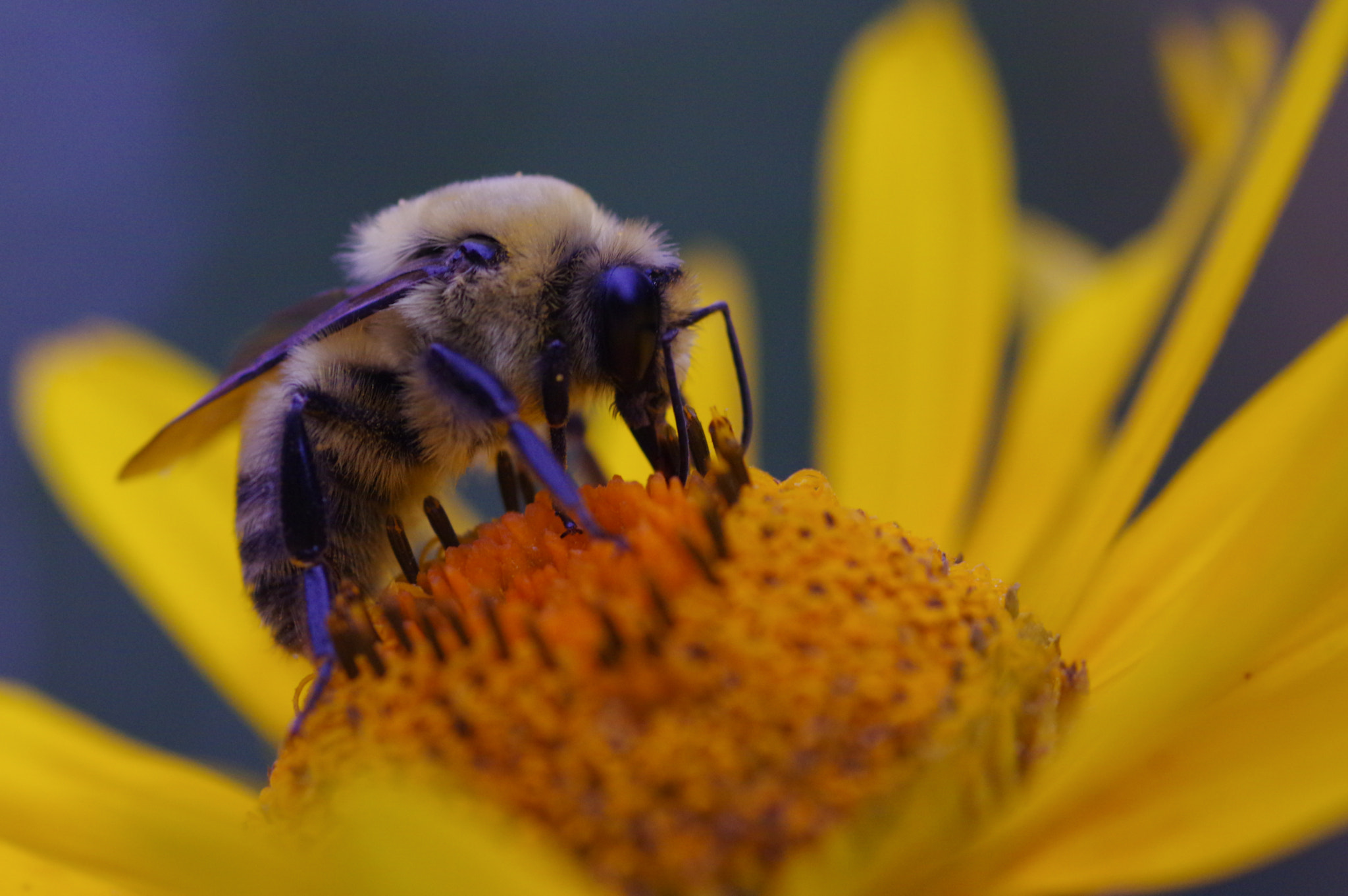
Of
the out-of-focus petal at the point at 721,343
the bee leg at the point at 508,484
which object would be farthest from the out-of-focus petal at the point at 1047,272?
the bee leg at the point at 508,484

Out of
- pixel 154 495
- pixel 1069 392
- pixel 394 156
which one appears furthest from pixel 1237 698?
pixel 394 156

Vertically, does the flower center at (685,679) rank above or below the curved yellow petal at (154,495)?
above

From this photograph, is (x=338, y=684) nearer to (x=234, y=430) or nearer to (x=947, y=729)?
(x=947, y=729)

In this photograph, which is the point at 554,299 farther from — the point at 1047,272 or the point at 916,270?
the point at 1047,272

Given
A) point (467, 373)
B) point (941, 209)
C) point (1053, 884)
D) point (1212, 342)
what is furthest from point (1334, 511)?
point (941, 209)

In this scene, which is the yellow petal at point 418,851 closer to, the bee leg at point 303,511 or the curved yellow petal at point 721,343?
the bee leg at point 303,511

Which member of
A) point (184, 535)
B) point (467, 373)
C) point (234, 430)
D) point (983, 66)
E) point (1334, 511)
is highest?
point (983, 66)
